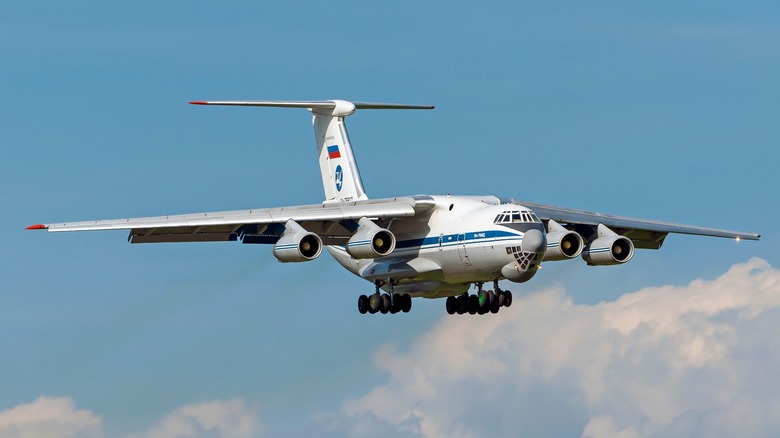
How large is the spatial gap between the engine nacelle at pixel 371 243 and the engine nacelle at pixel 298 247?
0.66 m

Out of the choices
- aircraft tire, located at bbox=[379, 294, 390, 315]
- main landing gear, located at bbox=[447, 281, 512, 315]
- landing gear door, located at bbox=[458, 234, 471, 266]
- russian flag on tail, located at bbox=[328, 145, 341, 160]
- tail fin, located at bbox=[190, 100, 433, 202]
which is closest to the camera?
landing gear door, located at bbox=[458, 234, 471, 266]

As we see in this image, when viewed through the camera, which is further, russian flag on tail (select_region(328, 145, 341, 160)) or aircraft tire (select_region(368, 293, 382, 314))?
russian flag on tail (select_region(328, 145, 341, 160))

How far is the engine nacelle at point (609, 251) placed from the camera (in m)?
36.0

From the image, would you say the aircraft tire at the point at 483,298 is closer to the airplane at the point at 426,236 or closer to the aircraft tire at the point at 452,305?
the airplane at the point at 426,236

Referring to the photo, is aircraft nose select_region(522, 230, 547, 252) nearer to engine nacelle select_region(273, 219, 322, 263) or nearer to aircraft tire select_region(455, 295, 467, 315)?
aircraft tire select_region(455, 295, 467, 315)

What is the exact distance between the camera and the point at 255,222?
3491cm

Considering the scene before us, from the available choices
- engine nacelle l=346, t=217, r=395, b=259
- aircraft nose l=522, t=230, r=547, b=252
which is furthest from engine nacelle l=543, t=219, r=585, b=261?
engine nacelle l=346, t=217, r=395, b=259

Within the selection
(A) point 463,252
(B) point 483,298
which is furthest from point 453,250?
(B) point 483,298

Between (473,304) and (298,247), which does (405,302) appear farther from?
(298,247)

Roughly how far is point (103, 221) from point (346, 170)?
6.23 meters

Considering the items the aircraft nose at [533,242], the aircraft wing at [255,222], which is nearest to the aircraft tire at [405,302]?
the aircraft wing at [255,222]

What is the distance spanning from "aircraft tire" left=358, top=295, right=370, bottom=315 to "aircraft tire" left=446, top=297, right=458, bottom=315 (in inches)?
63.3

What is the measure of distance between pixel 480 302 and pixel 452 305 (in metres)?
1.04

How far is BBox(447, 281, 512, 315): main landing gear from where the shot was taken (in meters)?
35.7
